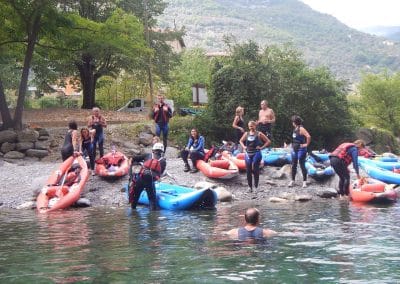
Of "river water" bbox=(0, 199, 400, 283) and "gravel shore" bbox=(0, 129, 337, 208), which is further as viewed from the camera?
"gravel shore" bbox=(0, 129, 337, 208)

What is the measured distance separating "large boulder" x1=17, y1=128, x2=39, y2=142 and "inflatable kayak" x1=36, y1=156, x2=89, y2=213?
7.21 meters

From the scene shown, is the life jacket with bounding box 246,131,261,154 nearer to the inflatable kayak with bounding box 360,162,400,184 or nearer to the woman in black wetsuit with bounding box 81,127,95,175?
the inflatable kayak with bounding box 360,162,400,184

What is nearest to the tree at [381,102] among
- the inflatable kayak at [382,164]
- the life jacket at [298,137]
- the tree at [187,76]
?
the tree at [187,76]

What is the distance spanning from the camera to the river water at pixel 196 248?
6805 millimetres

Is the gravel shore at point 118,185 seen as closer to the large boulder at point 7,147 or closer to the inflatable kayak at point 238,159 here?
the inflatable kayak at point 238,159

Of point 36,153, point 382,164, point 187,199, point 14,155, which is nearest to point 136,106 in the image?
point 36,153

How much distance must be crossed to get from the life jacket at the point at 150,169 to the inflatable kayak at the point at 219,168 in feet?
12.0

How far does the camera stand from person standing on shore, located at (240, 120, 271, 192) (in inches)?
575

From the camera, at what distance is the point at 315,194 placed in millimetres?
15438

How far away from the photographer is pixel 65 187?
1427cm

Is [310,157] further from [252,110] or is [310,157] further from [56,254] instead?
[56,254]

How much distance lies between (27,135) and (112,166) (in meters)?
6.85

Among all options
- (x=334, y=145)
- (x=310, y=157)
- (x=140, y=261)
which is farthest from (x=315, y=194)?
(x=334, y=145)

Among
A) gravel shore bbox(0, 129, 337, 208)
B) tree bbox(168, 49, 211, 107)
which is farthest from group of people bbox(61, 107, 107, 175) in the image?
tree bbox(168, 49, 211, 107)
